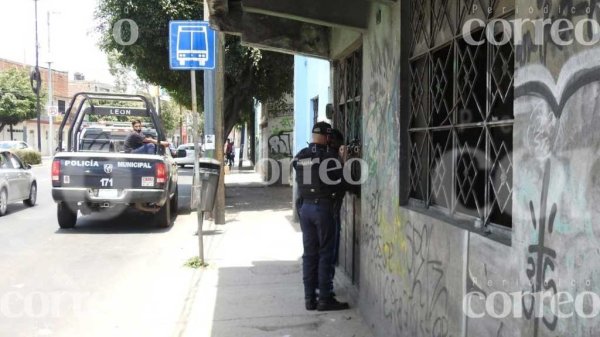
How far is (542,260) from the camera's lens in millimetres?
2012

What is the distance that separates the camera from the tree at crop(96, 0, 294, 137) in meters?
12.6

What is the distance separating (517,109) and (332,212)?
3.09m

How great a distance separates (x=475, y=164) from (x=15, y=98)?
45.7m

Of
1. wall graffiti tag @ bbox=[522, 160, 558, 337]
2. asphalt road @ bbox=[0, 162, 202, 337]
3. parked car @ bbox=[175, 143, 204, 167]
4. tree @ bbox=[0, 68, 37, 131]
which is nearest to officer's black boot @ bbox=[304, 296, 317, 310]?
asphalt road @ bbox=[0, 162, 202, 337]

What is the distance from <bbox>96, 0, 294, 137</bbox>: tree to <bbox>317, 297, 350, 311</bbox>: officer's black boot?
30.1ft

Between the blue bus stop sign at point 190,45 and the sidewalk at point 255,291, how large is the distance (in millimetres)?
2781

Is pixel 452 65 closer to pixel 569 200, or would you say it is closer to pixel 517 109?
pixel 517 109

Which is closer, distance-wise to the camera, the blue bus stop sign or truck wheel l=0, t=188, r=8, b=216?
the blue bus stop sign

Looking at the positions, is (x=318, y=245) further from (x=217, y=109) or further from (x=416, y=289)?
(x=217, y=109)

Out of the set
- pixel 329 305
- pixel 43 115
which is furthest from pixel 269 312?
pixel 43 115

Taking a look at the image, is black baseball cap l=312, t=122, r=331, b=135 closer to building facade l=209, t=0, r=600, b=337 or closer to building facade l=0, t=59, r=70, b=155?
building facade l=209, t=0, r=600, b=337

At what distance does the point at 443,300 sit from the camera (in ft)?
10.00

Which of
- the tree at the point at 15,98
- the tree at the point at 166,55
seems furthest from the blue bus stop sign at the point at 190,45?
the tree at the point at 15,98

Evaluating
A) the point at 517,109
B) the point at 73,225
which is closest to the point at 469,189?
the point at 517,109
